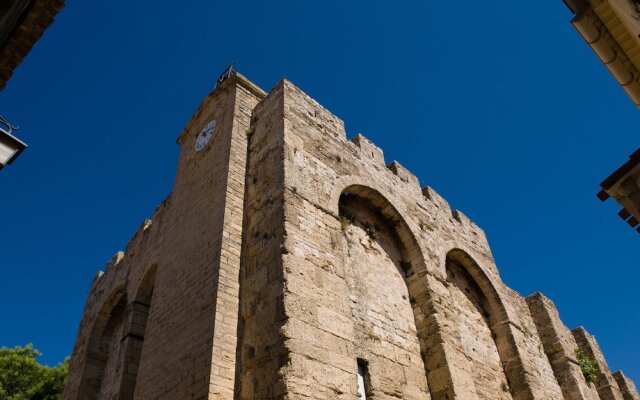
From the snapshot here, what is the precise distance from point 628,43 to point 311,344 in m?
4.98

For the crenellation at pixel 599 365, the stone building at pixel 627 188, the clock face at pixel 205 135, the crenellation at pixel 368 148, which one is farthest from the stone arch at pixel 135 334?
the crenellation at pixel 599 365

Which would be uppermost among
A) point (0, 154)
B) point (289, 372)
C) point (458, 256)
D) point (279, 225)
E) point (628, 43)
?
point (458, 256)

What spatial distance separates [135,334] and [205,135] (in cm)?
375

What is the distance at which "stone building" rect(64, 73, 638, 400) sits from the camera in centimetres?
525

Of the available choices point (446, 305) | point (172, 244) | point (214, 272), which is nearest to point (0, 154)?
point (214, 272)

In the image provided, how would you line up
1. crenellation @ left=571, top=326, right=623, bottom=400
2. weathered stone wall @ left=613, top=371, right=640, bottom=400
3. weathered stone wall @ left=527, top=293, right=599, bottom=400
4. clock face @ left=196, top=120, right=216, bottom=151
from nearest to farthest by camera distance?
clock face @ left=196, top=120, right=216, bottom=151
weathered stone wall @ left=527, top=293, right=599, bottom=400
crenellation @ left=571, top=326, right=623, bottom=400
weathered stone wall @ left=613, top=371, right=640, bottom=400

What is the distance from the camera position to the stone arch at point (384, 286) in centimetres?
638

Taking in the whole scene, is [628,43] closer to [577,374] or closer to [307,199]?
[307,199]

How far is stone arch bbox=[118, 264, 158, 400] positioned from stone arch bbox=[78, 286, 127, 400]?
141cm

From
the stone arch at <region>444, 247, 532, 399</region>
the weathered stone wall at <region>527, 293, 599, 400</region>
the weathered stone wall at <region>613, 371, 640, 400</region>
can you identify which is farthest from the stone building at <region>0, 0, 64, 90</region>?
the weathered stone wall at <region>613, 371, 640, 400</region>

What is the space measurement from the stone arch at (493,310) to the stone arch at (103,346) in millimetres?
7149

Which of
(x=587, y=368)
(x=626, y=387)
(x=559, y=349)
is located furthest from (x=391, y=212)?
(x=626, y=387)

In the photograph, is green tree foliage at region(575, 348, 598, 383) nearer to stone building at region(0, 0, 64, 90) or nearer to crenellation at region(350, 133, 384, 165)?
crenellation at region(350, 133, 384, 165)

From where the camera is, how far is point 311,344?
5004 mm
